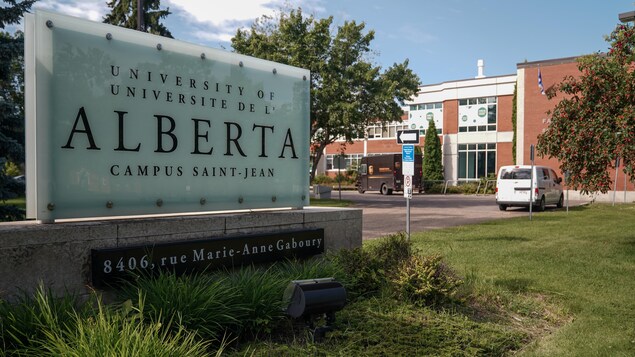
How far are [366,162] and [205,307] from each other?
37937 mm

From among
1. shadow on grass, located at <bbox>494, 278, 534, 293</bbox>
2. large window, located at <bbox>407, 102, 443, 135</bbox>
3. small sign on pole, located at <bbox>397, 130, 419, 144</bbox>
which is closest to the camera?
shadow on grass, located at <bbox>494, 278, 534, 293</bbox>

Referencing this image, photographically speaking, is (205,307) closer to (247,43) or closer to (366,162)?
(247,43)

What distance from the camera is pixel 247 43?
26828mm

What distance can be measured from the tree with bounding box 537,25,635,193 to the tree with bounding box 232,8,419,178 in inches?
567

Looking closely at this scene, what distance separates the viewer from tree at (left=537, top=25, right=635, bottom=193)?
929 centimetres

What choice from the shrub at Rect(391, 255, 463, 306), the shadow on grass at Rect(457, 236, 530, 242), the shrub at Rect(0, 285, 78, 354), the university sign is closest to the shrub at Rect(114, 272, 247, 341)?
the university sign

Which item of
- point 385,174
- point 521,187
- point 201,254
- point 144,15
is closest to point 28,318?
point 201,254

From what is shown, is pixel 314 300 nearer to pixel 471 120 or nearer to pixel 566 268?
pixel 566 268

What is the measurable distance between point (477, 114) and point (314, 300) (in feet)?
146

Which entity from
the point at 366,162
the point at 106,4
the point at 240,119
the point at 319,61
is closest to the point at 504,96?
the point at 366,162

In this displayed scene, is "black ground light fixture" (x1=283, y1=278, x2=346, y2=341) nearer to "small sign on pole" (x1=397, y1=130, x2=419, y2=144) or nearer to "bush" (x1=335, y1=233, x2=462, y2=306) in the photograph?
"bush" (x1=335, y1=233, x2=462, y2=306)

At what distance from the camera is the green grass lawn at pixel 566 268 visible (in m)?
4.91

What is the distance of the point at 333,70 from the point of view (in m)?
25.2

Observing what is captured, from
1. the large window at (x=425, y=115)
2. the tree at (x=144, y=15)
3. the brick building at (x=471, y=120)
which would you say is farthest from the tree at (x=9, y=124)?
the large window at (x=425, y=115)
